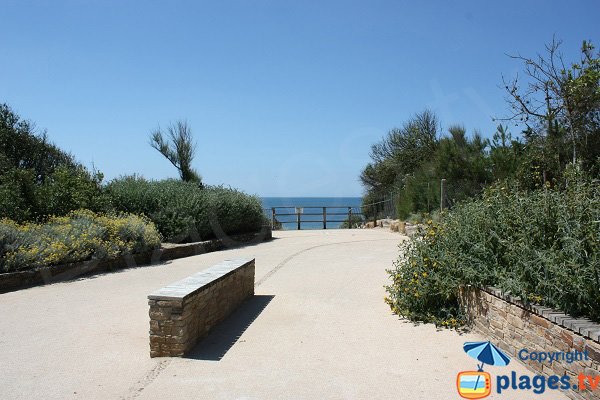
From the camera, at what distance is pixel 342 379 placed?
14.2 ft

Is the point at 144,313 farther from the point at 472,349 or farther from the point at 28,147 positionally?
the point at 28,147

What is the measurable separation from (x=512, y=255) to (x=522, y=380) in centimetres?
138

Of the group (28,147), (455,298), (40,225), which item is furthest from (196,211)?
(455,298)

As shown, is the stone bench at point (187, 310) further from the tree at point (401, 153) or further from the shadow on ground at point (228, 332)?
the tree at point (401, 153)

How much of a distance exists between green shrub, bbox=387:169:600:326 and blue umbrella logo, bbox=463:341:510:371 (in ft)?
1.97

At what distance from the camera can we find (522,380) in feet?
13.9

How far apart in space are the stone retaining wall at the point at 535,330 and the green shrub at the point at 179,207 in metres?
9.06

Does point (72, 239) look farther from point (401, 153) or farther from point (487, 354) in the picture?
point (401, 153)

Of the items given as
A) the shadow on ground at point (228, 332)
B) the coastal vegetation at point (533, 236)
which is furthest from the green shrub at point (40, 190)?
the coastal vegetation at point (533, 236)

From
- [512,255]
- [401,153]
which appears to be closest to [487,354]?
[512,255]

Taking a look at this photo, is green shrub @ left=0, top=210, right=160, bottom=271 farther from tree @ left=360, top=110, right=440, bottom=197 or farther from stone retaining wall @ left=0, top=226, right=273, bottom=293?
tree @ left=360, top=110, right=440, bottom=197

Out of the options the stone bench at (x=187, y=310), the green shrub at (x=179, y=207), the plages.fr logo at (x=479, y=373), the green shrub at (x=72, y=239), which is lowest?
the plages.fr logo at (x=479, y=373)

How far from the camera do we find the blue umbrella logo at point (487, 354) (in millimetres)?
4609

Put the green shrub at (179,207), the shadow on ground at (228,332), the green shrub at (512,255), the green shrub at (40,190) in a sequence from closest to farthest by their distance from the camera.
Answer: the green shrub at (512,255) < the shadow on ground at (228,332) < the green shrub at (40,190) < the green shrub at (179,207)
